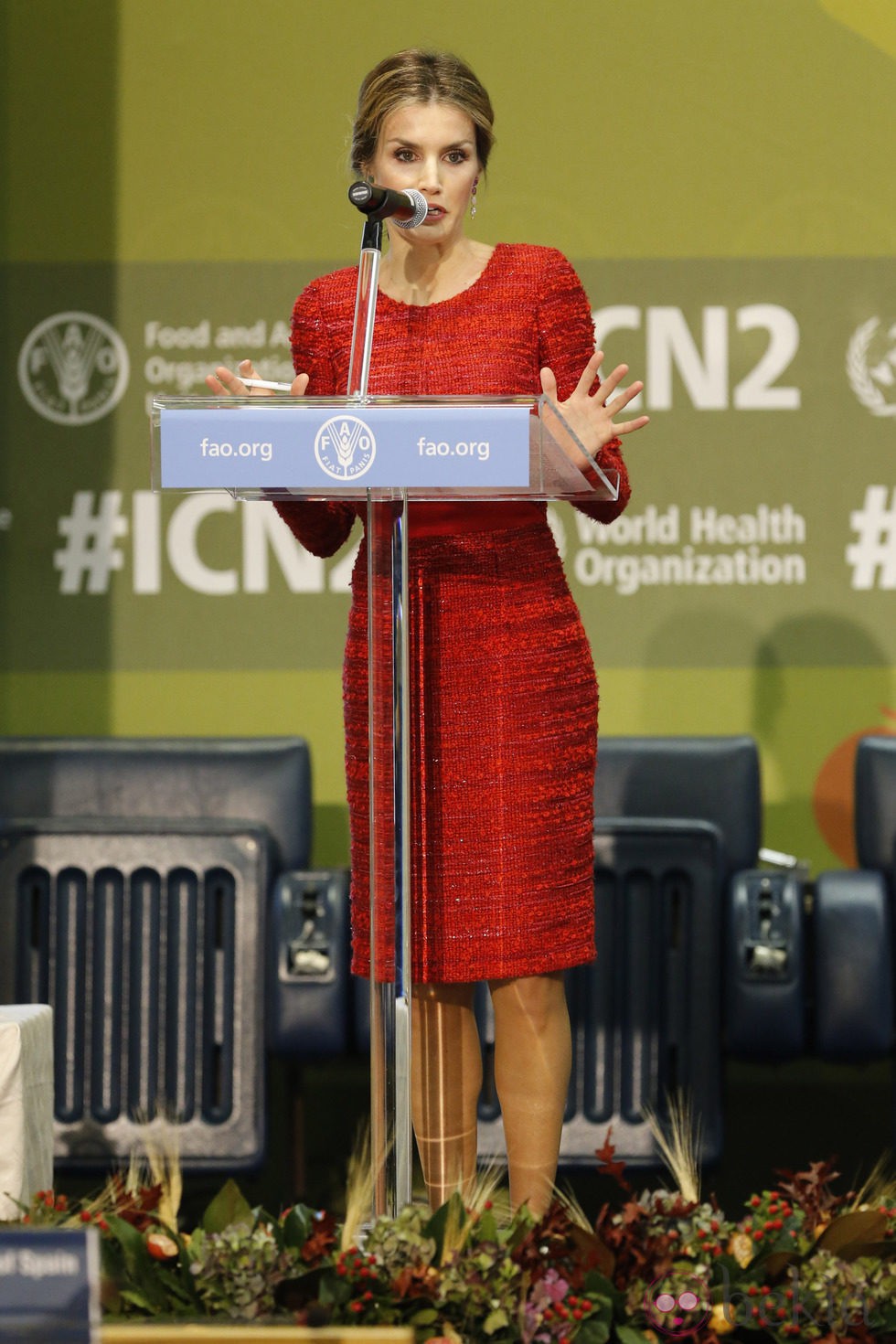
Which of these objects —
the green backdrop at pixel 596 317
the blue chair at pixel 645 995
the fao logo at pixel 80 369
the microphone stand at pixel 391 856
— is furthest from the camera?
the fao logo at pixel 80 369

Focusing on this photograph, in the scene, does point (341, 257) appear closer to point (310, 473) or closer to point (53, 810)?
point (53, 810)

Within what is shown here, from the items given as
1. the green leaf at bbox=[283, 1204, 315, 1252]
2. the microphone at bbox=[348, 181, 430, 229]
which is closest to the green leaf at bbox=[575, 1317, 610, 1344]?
the green leaf at bbox=[283, 1204, 315, 1252]

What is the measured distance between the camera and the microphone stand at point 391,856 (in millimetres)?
1883

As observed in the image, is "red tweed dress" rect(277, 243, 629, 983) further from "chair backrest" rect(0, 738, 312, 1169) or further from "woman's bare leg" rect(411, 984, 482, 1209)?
"chair backrest" rect(0, 738, 312, 1169)

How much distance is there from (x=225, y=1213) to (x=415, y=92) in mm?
1217

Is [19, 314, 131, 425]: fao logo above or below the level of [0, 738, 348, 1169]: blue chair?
above

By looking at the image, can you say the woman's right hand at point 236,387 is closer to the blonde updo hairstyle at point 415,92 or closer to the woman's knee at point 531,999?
the blonde updo hairstyle at point 415,92

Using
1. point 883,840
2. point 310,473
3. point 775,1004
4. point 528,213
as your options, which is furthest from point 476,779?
point 528,213

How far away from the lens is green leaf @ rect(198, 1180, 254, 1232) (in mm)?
1979

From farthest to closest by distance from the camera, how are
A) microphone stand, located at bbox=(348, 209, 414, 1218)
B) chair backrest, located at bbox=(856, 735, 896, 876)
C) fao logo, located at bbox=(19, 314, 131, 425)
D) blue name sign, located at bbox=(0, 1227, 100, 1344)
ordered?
fao logo, located at bbox=(19, 314, 131, 425)
chair backrest, located at bbox=(856, 735, 896, 876)
microphone stand, located at bbox=(348, 209, 414, 1218)
blue name sign, located at bbox=(0, 1227, 100, 1344)

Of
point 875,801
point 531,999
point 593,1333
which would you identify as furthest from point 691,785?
point 593,1333

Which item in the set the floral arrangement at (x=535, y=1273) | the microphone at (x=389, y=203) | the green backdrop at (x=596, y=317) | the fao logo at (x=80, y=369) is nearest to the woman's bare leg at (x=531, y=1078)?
the floral arrangement at (x=535, y=1273)

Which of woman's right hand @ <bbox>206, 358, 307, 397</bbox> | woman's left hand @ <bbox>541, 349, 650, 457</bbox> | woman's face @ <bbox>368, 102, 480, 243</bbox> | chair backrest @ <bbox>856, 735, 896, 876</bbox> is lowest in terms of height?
chair backrest @ <bbox>856, 735, 896, 876</bbox>

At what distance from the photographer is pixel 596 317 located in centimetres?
407
